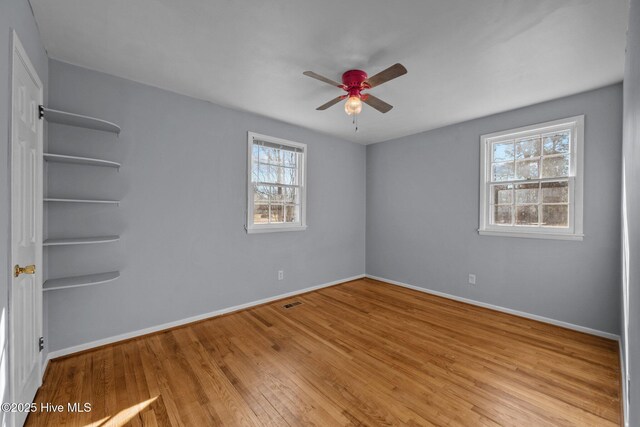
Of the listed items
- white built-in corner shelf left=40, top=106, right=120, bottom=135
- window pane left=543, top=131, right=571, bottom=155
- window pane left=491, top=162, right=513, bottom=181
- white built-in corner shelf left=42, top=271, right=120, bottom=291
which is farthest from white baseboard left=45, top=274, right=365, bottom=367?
window pane left=543, top=131, right=571, bottom=155

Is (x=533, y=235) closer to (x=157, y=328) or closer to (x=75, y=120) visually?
(x=157, y=328)

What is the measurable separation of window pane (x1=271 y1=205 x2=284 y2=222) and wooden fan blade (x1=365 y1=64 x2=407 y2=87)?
2305 millimetres

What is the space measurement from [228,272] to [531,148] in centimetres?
420

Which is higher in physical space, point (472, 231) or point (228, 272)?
point (472, 231)

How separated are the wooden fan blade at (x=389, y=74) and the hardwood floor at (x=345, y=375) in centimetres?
237

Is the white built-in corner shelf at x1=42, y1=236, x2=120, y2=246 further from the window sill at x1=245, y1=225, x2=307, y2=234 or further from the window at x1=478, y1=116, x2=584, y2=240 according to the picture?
the window at x1=478, y1=116, x2=584, y2=240

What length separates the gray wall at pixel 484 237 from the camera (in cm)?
282

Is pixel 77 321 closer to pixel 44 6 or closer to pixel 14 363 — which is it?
pixel 14 363

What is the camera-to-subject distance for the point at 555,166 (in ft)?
10.5

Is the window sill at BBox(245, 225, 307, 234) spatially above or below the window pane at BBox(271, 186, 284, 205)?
below

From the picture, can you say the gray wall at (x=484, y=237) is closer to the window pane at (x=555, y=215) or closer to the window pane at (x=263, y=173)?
the window pane at (x=555, y=215)

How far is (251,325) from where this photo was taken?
3.13m

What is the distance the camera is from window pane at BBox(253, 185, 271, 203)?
149 inches

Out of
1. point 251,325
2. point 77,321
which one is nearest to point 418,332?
point 251,325
